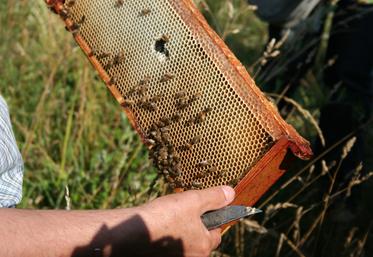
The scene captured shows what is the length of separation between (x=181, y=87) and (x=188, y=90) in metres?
0.04

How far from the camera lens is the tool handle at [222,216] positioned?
2.02 metres

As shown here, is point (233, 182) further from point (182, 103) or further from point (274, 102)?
point (274, 102)

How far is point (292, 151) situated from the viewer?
2094 mm

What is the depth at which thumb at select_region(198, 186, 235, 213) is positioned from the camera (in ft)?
6.51

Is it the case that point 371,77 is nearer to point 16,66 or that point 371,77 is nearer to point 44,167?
point 44,167

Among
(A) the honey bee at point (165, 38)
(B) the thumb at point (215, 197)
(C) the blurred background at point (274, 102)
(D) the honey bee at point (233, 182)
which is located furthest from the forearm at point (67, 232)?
(C) the blurred background at point (274, 102)

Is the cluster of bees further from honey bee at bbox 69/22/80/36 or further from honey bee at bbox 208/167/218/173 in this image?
honey bee at bbox 69/22/80/36

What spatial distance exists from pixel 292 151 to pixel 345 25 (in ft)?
6.54

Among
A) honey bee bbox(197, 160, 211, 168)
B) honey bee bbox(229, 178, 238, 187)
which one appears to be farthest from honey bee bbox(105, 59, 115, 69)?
honey bee bbox(229, 178, 238, 187)

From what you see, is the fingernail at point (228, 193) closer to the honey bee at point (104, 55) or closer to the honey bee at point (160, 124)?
the honey bee at point (160, 124)

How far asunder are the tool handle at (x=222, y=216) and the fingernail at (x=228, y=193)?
0.09 feet

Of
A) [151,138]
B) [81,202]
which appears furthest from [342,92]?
[151,138]

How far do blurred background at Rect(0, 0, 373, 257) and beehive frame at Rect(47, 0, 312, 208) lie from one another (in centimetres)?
65

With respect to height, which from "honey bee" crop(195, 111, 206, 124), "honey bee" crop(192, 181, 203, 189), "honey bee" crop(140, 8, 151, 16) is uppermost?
"honey bee" crop(140, 8, 151, 16)
